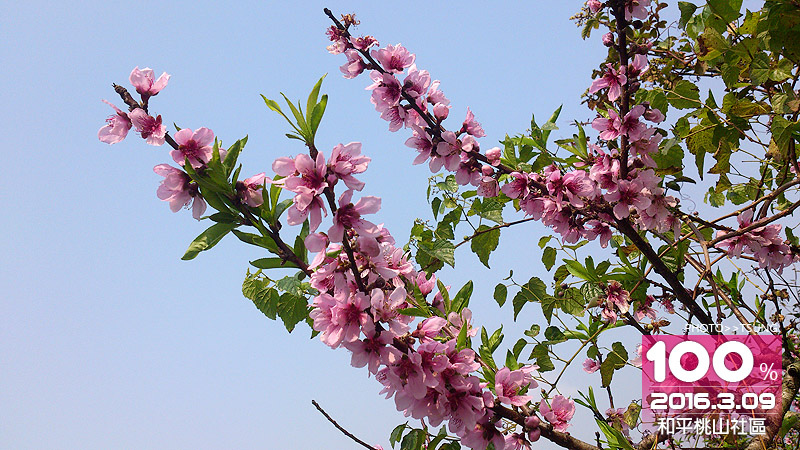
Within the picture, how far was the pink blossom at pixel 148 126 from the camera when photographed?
4.32 feet

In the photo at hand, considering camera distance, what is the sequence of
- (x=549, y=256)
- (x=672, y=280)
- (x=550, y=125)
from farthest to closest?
(x=549, y=256)
(x=550, y=125)
(x=672, y=280)

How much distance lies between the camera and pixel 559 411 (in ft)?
5.08

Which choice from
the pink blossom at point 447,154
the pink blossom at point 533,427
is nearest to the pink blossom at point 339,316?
the pink blossom at point 533,427

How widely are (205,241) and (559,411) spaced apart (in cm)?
101

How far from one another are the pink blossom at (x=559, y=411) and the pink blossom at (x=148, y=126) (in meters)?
1.15

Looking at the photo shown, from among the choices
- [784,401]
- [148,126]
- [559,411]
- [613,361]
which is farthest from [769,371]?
[148,126]

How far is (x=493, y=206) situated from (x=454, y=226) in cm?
24

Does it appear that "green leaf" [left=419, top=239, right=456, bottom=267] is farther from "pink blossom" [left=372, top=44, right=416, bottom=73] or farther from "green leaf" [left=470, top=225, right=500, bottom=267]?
"pink blossom" [left=372, top=44, right=416, bottom=73]

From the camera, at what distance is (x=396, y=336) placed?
126 centimetres

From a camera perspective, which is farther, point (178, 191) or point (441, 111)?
Answer: point (441, 111)

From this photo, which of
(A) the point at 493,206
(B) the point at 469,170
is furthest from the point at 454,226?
(B) the point at 469,170

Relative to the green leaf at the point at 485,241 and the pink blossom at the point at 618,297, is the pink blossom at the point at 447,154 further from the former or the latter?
the pink blossom at the point at 618,297

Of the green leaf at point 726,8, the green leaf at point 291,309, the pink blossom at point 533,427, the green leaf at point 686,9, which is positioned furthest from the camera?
the green leaf at point 686,9

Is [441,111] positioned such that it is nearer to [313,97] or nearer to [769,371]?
[313,97]
